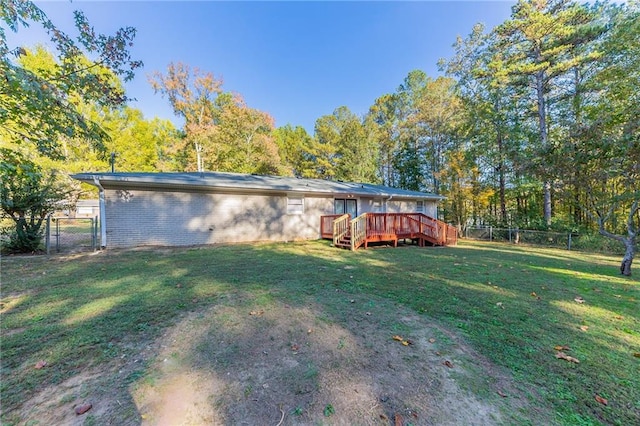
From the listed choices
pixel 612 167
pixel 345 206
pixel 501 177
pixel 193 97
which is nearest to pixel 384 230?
pixel 345 206

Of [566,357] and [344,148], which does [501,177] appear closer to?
[344,148]

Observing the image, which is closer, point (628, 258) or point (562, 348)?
point (562, 348)

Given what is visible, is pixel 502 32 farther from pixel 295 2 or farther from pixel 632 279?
pixel 632 279

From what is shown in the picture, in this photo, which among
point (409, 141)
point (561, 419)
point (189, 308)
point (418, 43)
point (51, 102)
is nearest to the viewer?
point (561, 419)

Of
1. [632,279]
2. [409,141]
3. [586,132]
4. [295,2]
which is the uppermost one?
[295,2]

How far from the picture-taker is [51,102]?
14.1ft

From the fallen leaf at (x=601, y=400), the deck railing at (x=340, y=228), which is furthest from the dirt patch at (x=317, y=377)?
the deck railing at (x=340, y=228)

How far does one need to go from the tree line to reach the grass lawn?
6.90ft

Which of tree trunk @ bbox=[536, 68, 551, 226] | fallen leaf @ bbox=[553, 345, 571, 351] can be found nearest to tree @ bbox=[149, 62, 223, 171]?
tree trunk @ bbox=[536, 68, 551, 226]

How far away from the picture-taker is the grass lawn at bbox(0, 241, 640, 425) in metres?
2.12

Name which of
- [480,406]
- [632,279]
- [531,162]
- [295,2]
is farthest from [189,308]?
[295,2]

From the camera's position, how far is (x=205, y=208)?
33.2 ft

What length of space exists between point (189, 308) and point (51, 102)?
4139 millimetres

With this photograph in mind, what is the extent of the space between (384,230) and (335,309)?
745 cm
